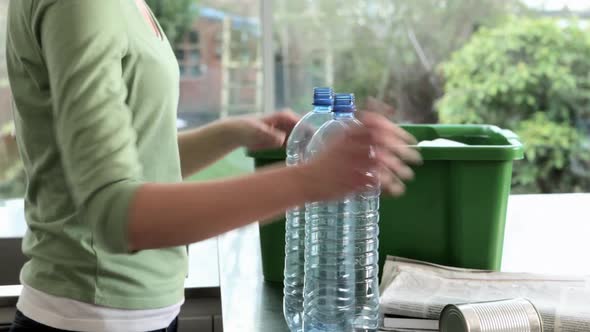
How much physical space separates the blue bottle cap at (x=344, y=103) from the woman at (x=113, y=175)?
9cm

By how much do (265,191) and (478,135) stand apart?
2.42ft

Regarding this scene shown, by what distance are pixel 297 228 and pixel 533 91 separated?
360 centimetres

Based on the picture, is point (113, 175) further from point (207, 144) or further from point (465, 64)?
point (465, 64)

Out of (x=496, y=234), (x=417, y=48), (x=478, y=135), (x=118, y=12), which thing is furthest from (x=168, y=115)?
(x=417, y=48)

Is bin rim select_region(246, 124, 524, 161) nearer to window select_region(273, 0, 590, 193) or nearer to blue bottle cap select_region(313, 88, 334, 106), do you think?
blue bottle cap select_region(313, 88, 334, 106)

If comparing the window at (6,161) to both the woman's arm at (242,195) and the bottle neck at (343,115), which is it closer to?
the bottle neck at (343,115)

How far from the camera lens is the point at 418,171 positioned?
3.88ft

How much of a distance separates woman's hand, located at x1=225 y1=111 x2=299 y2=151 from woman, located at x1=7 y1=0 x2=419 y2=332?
0.21 m

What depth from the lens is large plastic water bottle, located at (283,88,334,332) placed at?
1.13 metres

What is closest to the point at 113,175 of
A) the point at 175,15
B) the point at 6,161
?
the point at 6,161

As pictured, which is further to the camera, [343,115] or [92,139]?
[343,115]

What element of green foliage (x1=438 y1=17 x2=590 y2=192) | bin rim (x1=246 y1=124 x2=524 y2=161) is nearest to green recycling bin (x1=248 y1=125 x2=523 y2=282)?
bin rim (x1=246 y1=124 x2=524 y2=161)

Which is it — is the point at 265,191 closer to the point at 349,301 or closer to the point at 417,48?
the point at 349,301

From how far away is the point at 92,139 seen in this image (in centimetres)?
77
